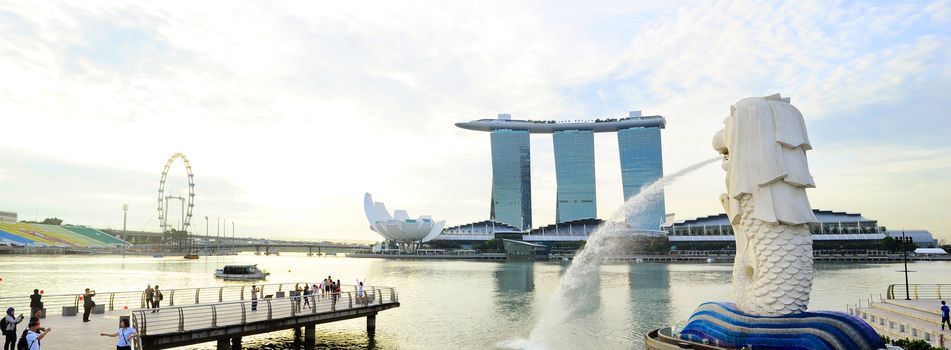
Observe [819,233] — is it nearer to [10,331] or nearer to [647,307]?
[647,307]

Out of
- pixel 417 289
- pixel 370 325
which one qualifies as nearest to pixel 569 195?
pixel 417 289

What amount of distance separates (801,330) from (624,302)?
24.7 meters

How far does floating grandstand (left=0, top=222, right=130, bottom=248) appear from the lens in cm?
12694

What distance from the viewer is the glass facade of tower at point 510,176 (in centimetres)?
18612

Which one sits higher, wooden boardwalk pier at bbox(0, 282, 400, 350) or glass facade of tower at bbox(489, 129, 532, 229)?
glass facade of tower at bbox(489, 129, 532, 229)

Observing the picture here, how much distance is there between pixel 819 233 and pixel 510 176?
288 ft

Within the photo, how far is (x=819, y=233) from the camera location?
397 feet

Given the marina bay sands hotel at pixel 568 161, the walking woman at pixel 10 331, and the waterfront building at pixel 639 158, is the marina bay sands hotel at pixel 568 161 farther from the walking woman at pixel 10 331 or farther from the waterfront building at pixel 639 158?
the walking woman at pixel 10 331

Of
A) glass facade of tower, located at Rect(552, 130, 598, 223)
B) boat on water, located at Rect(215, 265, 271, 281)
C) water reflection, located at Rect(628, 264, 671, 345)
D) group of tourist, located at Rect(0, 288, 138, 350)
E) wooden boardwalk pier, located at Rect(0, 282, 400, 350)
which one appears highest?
glass facade of tower, located at Rect(552, 130, 598, 223)

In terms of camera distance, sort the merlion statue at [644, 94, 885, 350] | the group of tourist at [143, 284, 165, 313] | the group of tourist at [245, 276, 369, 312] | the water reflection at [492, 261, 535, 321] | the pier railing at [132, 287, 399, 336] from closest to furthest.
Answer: the merlion statue at [644, 94, 885, 350]
the pier railing at [132, 287, 399, 336]
the group of tourist at [245, 276, 369, 312]
the group of tourist at [143, 284, 165, 313]
the water reflection at [492, 261, 535, 321]

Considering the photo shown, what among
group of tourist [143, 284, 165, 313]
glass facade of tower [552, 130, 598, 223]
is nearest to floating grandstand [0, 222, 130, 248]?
glass facade of tower [552, 130, 598, 223]

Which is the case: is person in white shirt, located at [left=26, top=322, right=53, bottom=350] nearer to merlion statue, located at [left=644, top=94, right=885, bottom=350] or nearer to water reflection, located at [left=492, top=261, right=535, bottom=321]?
merlion statue, located at [left=644, top=94, right=885, bottom=350]

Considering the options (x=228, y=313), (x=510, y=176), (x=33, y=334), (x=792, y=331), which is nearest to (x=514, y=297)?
(x=228, y=313)

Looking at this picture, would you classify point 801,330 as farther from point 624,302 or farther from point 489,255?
point 489,255
